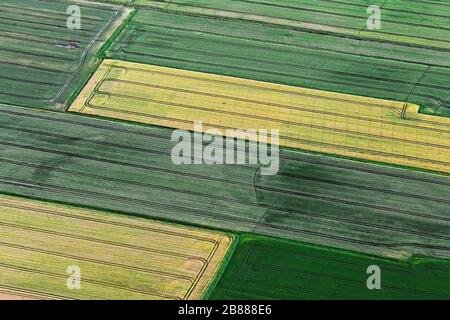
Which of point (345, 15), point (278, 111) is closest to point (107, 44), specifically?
point (278, 111)

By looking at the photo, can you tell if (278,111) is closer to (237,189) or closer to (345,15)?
(237,189)

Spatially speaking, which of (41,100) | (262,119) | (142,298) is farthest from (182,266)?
(41,100)

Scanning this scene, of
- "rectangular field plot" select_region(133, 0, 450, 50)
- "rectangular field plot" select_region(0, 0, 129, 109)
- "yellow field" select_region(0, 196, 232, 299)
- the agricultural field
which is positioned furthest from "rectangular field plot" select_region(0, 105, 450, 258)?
"rectangular field plot" select_region(133, 0, 450, 50)

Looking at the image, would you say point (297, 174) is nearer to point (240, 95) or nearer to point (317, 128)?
point (317, 128)

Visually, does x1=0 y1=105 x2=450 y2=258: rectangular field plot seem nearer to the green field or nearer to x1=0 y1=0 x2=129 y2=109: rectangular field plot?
x1=0 y1=0 x2=129 y2=109: rectangular field plot
